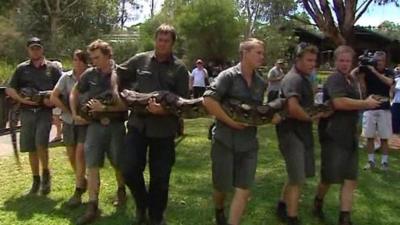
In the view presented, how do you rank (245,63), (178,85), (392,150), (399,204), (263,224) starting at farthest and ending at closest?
(392,150) < (399,204) < (263,224) < (178,85) < (245,63)

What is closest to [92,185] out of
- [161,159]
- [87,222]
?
[87,222]

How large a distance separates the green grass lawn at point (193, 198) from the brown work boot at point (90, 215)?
10cm

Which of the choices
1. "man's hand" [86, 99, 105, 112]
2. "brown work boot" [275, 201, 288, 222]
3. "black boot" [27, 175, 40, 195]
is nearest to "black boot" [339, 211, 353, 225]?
"brown work boot" [275, 201, 288, 222]

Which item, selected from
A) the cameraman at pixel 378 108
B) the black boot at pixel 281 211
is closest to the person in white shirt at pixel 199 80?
the cameraman at pixel 378 108

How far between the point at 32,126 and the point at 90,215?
1.67m

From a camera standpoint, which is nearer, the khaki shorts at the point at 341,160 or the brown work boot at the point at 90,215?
the khaki shorts at the point at 341,160

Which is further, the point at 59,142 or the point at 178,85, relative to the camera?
the point at 59,142

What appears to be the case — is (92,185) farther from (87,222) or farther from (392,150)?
(392,150)

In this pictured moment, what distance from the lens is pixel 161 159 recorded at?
534cm

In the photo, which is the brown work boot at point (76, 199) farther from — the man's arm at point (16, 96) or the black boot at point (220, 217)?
the black boot at point (220, 217)

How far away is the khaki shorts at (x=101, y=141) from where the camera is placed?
5.70 m

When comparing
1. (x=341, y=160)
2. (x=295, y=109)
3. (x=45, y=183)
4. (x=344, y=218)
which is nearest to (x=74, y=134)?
(x=45, y=183)

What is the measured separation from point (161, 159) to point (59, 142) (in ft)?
20.0

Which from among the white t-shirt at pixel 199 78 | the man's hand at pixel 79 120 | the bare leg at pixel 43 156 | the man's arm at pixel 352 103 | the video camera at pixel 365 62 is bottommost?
the bare leg at pixel 43 156
